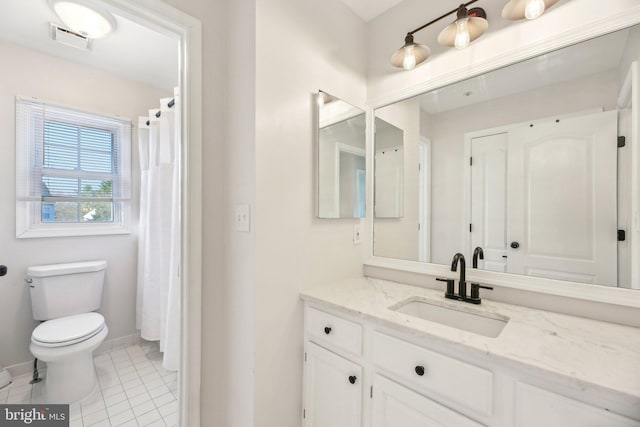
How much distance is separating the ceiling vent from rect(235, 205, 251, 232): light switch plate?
6.10ft

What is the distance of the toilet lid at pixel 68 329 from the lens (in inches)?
65.6

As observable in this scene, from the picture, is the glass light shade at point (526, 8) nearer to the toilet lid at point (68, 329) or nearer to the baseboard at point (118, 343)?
the toilet lid at point (68, 329)

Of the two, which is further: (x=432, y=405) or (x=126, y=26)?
(x=126, y=26)

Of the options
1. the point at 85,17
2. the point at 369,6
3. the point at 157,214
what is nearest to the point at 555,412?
the point at 369,6

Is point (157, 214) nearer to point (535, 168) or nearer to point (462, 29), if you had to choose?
point (462, 29)

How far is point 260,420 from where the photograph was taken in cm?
119

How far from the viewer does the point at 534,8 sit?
3.44ft

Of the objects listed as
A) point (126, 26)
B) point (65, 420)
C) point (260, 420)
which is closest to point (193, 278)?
point (260, 420)

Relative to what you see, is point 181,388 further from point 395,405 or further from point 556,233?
point 556,233

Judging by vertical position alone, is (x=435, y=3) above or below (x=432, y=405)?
above

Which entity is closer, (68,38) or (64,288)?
(68,38)

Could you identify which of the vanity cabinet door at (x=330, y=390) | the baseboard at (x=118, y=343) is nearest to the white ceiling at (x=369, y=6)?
the vanity cabinet door at (x=330, y=390)

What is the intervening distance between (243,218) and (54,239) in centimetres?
195

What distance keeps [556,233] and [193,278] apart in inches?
64.0
